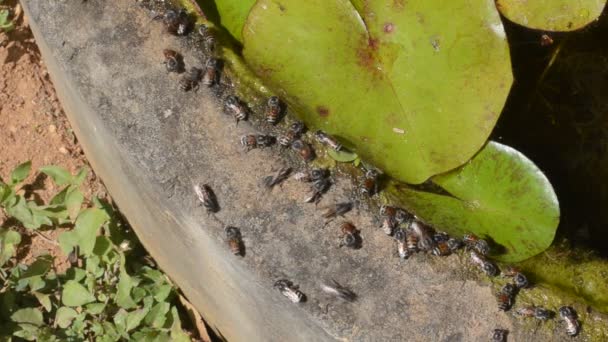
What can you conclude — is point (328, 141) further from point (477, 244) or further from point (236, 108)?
point (477, 244)

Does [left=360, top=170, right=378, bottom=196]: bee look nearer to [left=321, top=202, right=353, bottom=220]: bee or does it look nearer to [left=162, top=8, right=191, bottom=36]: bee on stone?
[left=321, top=202, right=353, bottom=220]: bee

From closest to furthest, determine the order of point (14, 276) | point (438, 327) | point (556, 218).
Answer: point (438, 327) → point (556, 218) → point (14, 276)

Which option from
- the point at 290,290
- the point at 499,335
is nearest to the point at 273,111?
the point at 290,290

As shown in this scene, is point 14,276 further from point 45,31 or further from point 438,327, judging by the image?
point 438,327

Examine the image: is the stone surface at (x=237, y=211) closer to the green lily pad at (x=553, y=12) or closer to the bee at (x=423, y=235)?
the bee at (x=423, y=235)

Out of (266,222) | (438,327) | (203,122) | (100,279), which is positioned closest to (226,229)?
(266,222)

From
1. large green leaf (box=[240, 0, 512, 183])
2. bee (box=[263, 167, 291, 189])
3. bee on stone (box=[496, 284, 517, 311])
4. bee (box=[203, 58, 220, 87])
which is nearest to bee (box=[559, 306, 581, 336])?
bee on stone (box=[496, 284, 517, 311])
